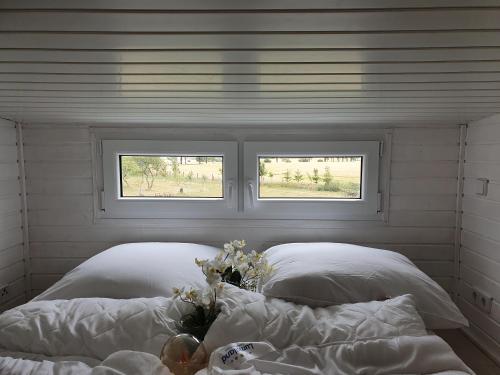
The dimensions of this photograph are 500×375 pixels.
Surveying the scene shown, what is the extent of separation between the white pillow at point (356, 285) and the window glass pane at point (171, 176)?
31.4 inches

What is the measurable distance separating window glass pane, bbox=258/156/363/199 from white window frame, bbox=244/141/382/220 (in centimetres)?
4

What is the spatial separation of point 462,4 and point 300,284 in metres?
1.09

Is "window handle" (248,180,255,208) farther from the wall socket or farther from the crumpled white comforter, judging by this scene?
the wall socket

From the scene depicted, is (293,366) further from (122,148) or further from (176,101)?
(122,148)

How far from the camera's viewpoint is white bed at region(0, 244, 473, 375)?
0.95 m

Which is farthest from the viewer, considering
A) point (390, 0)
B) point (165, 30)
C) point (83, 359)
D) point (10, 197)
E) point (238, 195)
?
point (238, 195)

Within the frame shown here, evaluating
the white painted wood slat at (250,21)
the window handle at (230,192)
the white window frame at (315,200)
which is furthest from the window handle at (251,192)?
the white painted wood slat at (250,21)

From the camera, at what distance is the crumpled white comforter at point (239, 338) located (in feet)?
3.10

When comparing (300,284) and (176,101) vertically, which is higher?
(176,101)

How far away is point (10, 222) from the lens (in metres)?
1.94

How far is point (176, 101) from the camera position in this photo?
4.84ft

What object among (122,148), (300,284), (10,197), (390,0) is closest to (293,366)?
(300,284)

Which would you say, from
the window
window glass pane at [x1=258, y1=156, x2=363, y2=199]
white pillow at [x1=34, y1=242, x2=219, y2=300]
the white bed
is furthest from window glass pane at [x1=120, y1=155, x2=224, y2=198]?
the white bed

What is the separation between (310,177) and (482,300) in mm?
1173
